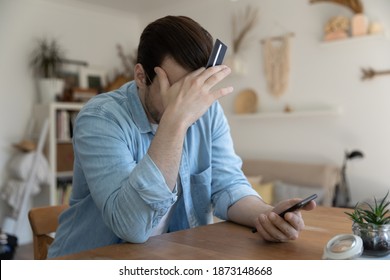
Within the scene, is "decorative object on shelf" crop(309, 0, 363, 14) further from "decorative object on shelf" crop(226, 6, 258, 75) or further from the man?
the man

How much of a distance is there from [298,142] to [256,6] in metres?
1.27

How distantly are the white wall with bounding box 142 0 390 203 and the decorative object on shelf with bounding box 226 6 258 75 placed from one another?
0.20ft

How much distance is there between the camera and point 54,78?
3715mm

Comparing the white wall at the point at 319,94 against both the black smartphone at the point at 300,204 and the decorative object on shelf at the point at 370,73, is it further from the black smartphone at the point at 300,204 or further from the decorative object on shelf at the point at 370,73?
the black smartphone at the point at 300,204

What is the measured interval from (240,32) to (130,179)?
3189mm

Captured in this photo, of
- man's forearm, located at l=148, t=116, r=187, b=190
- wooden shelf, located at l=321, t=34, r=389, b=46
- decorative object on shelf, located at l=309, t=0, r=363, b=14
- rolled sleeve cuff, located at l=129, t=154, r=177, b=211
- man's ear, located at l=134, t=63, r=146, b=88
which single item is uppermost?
decorative object on shelf, located at l=309, t=0, r=363, b=14

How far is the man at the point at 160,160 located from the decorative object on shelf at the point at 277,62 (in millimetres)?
2427

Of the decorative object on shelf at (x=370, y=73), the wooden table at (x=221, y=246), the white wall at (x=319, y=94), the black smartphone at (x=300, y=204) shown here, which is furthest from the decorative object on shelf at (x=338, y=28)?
the black smartphone at (x=300, y=204)

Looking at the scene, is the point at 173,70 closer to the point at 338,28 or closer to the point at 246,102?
the point at 338,28

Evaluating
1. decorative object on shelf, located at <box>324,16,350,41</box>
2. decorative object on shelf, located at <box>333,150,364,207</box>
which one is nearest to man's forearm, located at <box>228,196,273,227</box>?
decorative object on shelf, located at <box>333,150,364,207</box>

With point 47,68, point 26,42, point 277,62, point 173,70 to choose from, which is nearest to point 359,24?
point 277,62

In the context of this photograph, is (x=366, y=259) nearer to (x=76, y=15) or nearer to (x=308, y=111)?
(x=308, y=111)

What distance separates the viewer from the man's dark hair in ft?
3.02
